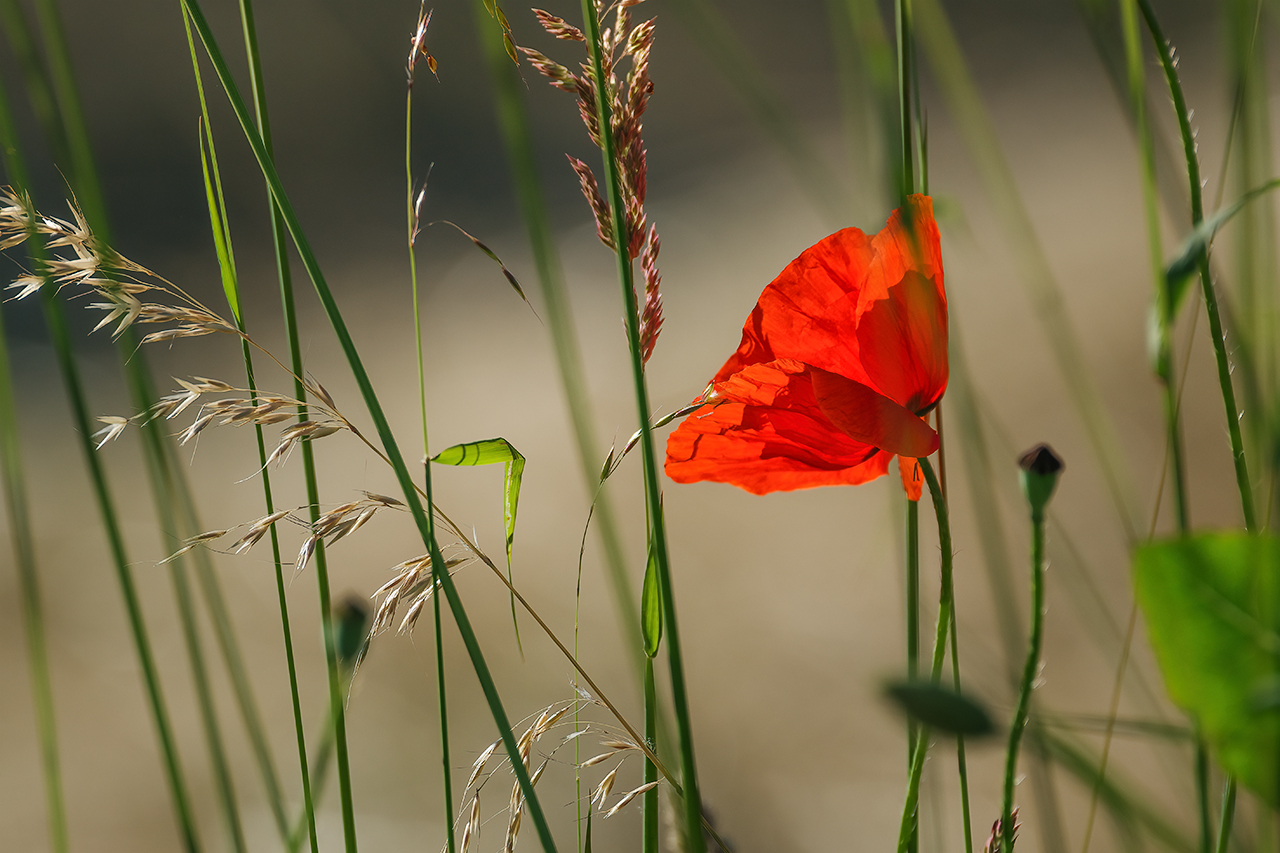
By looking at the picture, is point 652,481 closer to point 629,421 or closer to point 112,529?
point 112,529

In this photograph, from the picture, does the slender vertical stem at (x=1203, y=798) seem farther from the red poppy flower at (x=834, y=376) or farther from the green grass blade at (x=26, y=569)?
the green grass blade at (x=26, y=569)

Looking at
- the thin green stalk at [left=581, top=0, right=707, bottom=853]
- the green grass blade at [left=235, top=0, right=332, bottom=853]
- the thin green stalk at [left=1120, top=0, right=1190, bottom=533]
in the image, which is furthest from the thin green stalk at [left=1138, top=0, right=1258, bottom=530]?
the green grass blade at [left=235, top=0, right=332, bottom=853]

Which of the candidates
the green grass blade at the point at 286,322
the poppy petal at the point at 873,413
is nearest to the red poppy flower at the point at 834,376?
the poppy petal at the point at 873,413

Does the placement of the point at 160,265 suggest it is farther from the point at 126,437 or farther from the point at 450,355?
the point at 450,355

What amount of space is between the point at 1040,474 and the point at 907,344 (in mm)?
71

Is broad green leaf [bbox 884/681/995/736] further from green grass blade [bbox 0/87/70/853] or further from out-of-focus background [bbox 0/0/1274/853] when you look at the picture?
green grass blade [bbox 0/87/70/853]

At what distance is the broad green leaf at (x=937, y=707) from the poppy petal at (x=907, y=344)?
0.44 feet

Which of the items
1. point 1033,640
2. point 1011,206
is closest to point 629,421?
point 1011,206

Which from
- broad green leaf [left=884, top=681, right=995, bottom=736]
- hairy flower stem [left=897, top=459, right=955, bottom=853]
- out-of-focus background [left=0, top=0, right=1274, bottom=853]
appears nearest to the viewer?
broad green leaf [left=884, top=681, right=995, bottom=736]

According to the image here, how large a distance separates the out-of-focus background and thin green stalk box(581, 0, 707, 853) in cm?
7

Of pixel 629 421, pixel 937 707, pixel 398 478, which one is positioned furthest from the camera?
pixel 629 421

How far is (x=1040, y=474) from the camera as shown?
17 centimetres

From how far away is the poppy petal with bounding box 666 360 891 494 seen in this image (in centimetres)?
24

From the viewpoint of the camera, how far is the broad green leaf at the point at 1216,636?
0.42ft
